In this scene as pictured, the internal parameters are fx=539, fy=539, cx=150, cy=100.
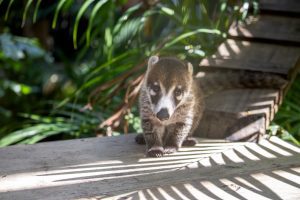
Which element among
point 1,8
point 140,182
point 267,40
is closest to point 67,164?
point 140,182

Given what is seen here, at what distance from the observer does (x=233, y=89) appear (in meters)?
3.41

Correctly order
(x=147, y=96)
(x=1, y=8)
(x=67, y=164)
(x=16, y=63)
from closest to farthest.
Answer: (x=67, y=164)
(x=147, y=96)
(x=16, y=63)
(x=1, y=8)

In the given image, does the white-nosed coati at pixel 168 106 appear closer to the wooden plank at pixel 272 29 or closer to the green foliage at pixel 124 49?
the green foliage at pixel 124 49

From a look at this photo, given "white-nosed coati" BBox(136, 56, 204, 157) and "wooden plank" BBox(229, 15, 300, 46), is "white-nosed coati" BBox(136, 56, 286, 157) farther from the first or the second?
"wooden plank" BBox(229, 15, 300, 46)

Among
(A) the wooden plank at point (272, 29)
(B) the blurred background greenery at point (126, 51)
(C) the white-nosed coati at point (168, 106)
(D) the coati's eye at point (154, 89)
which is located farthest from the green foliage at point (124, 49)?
(D) the coati's eye at point (154, 89)

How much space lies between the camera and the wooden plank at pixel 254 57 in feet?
11.4

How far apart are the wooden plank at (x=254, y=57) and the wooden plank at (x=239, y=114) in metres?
0.21

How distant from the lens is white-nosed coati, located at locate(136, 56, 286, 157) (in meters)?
2.76

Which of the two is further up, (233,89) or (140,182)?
(233,89)

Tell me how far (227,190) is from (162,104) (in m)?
0.65

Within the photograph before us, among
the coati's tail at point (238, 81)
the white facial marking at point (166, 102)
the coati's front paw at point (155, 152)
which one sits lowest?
the coati's front paw at point (155, 152)

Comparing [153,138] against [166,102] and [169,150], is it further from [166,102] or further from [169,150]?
[166,102]

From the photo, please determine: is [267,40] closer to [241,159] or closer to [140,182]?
[241,159]

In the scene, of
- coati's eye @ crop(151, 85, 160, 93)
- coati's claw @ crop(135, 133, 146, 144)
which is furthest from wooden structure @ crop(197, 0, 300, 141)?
coati's eye @ crop(151, 85, 160, 93)
